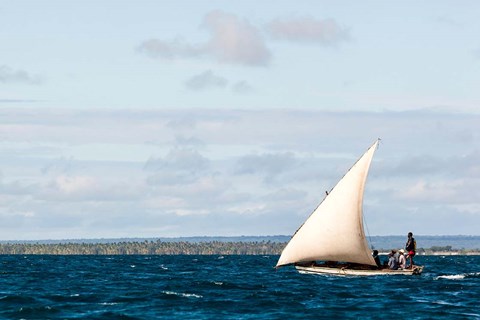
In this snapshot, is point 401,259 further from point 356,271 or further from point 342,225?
point 342,225

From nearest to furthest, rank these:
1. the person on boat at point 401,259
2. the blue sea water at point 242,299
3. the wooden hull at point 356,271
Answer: the blue sea water at point 242,299 < the wooden hull at point 356,271 < the person on boat at point 401,259

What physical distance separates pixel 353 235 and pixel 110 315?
36.5 meters

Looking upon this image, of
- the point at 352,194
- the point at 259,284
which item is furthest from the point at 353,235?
the point at 259,284

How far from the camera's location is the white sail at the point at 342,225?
280 feet

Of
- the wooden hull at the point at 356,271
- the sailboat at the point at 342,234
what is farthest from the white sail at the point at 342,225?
the wooden hull at the point at 356,271

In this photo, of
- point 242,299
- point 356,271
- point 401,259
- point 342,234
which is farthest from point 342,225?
point 242,299

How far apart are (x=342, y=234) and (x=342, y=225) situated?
823 millimetres

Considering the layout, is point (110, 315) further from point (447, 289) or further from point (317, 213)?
point (317, 213)

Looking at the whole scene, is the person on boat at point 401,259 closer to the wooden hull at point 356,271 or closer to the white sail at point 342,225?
the wooden hull at point 356,271

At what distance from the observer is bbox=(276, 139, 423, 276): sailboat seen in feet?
280

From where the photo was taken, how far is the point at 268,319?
52.2 m

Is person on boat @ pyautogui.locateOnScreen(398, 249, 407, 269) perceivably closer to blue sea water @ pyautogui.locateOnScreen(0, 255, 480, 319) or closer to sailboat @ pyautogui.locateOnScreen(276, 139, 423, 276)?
sailboat @ pyautogui.locateOnScreen(276, 139, 423, 276)

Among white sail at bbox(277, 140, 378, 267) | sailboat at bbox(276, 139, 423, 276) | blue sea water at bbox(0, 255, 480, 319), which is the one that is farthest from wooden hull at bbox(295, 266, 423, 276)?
blue sea water at bbox(0, 255, 480, 319)

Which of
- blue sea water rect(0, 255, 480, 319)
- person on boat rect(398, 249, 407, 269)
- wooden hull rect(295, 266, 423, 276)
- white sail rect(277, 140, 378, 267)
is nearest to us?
Answer: blue sea water rect(0, 255, 480, 319)
